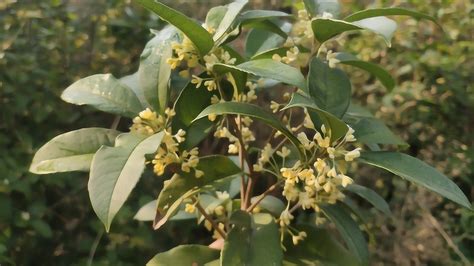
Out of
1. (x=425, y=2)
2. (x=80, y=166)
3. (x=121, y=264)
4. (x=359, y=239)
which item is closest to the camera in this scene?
(x=80, y=166)

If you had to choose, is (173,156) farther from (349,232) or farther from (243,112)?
(349,232)

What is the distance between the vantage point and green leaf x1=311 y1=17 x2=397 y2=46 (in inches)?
43.6

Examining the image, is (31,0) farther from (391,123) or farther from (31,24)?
(391,123)

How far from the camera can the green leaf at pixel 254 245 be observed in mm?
1234

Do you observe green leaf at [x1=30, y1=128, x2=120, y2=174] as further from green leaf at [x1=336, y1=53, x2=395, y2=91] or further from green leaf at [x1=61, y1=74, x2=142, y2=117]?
green leaf at [x1=336, y1=53, x2=395, y2=91]

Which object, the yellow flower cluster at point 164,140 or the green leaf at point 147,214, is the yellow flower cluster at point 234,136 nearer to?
the yellow flower cluster at point 164,140

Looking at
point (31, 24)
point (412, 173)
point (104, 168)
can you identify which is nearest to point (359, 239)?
point (412, 173)

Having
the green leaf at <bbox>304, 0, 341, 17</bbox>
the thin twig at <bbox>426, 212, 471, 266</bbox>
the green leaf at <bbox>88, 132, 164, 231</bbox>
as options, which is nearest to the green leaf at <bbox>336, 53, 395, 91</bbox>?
the green leaf at <bbox>304, 0, 341, 17</bbox>

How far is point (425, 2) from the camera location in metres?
2.30

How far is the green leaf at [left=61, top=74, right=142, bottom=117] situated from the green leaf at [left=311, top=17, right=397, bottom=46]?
41cm

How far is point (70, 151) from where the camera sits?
123 centimetres

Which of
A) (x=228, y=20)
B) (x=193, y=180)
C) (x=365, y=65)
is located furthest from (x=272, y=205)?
(x=228, y=20)

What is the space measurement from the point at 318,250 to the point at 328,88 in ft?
1.27

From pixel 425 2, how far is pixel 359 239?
1293mm
